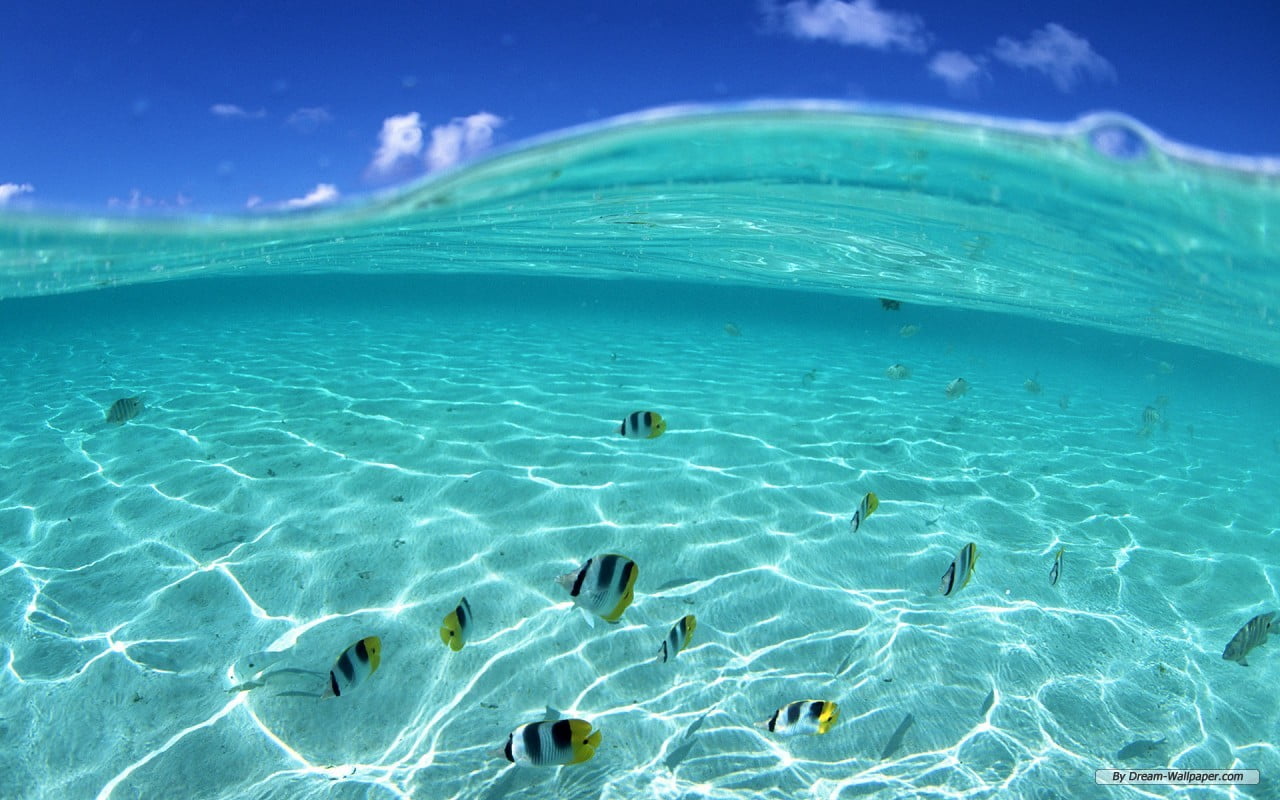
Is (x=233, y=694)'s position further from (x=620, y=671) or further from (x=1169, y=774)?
(x=1169, y=774)

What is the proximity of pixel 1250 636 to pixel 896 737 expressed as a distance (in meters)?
2.87

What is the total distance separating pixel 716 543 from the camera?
7102 mm

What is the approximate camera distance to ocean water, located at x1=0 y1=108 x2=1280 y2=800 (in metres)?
4.51

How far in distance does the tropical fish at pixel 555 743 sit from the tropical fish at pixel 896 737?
2.83 metres

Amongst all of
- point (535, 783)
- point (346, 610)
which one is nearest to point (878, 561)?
point (535, 783)

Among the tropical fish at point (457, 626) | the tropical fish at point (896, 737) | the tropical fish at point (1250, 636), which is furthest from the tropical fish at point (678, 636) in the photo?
the tropical fish at point (1250, 636)

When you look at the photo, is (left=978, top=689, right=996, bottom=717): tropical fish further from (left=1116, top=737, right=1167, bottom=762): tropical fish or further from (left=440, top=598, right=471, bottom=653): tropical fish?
(left=440, top=598, right=471, bottom=653): tropical fish

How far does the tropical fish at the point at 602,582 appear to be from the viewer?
309cm

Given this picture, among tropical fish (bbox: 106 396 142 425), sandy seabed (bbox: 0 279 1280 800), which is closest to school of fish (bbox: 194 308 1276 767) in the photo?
sandy seabed (bbox: 0 279 1280 800)

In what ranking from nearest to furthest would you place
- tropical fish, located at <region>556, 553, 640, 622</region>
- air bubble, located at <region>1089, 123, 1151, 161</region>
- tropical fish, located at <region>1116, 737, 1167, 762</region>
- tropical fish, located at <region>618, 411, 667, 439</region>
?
tropical fish, located at <region>556, 553, 640, 622</region> → tropical fish, located at <region>1116, 737, 1167, 762</region> → tropical fish, located at <region>618, 411, 667, 439</region> → air bubble, located at <region>1089, 123, 1151, 161</region>

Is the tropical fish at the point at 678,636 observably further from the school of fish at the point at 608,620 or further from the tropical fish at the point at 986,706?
the tropical fish at the point at 986,706

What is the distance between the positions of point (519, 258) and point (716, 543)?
873 inches

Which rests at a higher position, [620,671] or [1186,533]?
[620,671]

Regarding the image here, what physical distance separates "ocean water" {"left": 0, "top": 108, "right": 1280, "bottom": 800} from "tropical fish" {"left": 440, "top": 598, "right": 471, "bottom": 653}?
4.15 ft
